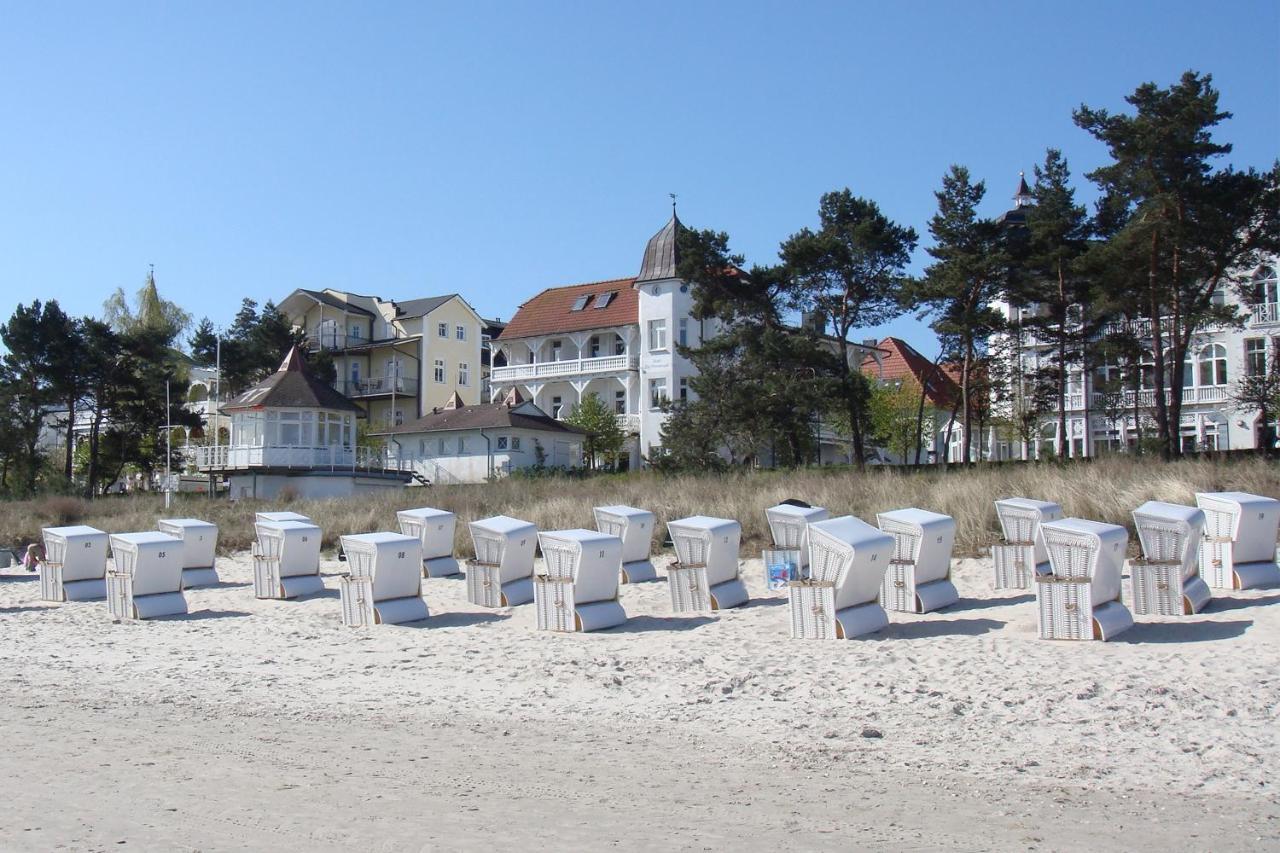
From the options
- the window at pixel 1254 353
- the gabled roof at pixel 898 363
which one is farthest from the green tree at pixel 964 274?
the gabled roof at pixel 898 363

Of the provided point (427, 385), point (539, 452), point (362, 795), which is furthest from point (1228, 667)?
point (427, 385)

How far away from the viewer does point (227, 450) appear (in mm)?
47750

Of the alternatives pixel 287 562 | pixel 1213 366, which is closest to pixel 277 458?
pixel 287 562

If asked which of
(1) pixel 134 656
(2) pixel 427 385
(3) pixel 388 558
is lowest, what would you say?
(1) pixel 134 656

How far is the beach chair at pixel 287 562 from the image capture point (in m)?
17.7

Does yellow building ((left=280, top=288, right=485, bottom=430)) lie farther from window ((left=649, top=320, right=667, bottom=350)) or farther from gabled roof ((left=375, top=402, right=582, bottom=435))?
window ((left=649, top=320, right=667, bottom=350))

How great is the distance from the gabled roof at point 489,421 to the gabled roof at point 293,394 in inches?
218

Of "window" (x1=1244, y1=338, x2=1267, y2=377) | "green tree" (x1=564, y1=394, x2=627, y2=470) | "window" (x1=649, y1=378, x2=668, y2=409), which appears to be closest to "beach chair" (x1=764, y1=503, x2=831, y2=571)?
"green tree" (x1=564, y1=394, x2=627, y2=470)

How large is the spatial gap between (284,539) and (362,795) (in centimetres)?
1115

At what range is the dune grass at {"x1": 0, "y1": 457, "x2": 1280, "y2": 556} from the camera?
59.2ft

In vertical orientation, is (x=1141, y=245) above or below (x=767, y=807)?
above

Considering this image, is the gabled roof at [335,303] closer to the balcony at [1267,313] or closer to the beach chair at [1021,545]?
the balcony at [1267,313]

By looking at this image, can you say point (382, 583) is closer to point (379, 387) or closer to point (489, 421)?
point (489, 421)

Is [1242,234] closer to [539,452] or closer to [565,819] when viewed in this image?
[539,452]
